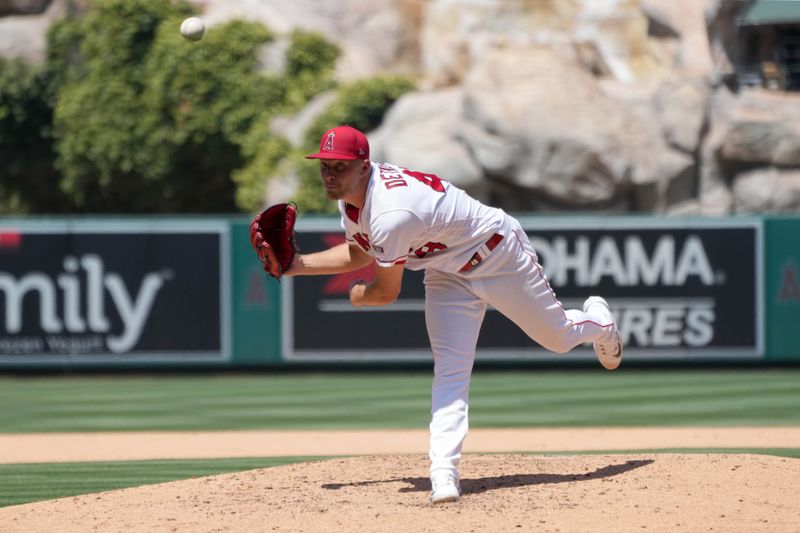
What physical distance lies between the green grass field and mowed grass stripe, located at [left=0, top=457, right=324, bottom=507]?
2 cm

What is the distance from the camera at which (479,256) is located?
5492 mm

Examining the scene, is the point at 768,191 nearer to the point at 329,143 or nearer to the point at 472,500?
the point at 472,500

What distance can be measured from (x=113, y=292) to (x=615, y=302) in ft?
18.4

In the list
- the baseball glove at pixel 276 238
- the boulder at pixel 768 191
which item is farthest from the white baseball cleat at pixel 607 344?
the boulder at pixel 768 191

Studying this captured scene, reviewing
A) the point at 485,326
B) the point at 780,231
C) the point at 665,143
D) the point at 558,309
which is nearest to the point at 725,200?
the point at 665,143

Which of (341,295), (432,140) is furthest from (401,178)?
(432,140)

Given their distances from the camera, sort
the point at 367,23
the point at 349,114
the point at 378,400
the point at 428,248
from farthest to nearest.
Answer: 1. the point at 367,23
2. the point at 349,114
3. the point at 378,400
4. the point at 428,248

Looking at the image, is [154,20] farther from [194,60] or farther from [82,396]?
[82,396]

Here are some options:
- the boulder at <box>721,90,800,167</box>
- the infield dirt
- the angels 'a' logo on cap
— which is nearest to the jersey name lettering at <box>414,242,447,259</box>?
the angels 'a' logo on cap

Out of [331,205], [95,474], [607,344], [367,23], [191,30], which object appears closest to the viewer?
[607,344]

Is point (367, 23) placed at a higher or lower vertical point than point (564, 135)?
higher

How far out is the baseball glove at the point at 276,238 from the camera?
5.59 metres

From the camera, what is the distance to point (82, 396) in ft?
40.7

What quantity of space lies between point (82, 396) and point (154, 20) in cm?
1589
